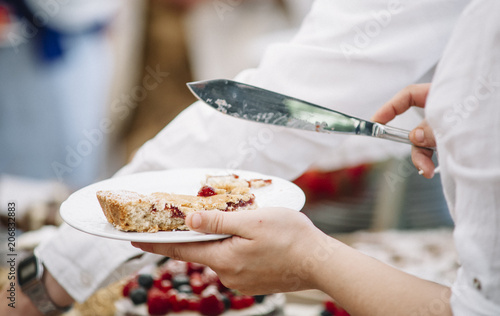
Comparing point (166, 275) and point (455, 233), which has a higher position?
point (455, 233)

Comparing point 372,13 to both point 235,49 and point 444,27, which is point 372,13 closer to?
point 444,27

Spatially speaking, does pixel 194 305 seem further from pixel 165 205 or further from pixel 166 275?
pixel 165 205

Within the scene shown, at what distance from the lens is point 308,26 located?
1196 millimetres

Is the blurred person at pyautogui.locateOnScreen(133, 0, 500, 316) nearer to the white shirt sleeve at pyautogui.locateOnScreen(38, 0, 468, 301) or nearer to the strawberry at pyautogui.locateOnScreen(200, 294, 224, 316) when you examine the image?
the white shirt sleeve at pyautogui.locateOnScreen(38, 0, 468, 301)

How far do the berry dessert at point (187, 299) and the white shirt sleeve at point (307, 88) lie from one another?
8.8 inches

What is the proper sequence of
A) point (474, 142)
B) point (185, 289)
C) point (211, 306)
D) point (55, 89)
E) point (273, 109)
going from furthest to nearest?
point (55, 89)
point (185, 289)
point (211, 306)
point (273, 109)
point (474, 142)

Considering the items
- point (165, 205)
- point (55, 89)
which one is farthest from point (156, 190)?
point (55, 89)

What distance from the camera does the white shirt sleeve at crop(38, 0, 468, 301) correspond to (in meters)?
→ 1.10

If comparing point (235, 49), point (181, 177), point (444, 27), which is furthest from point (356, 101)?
point (235, 49)

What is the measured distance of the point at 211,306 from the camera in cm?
128

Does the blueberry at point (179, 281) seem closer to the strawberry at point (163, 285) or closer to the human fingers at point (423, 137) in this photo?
the strawberry at point (163, 285)

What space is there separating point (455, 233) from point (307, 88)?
1.91ft

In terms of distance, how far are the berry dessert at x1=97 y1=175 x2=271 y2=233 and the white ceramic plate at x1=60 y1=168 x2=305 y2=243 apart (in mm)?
29

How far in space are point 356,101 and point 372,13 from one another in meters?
0.21
